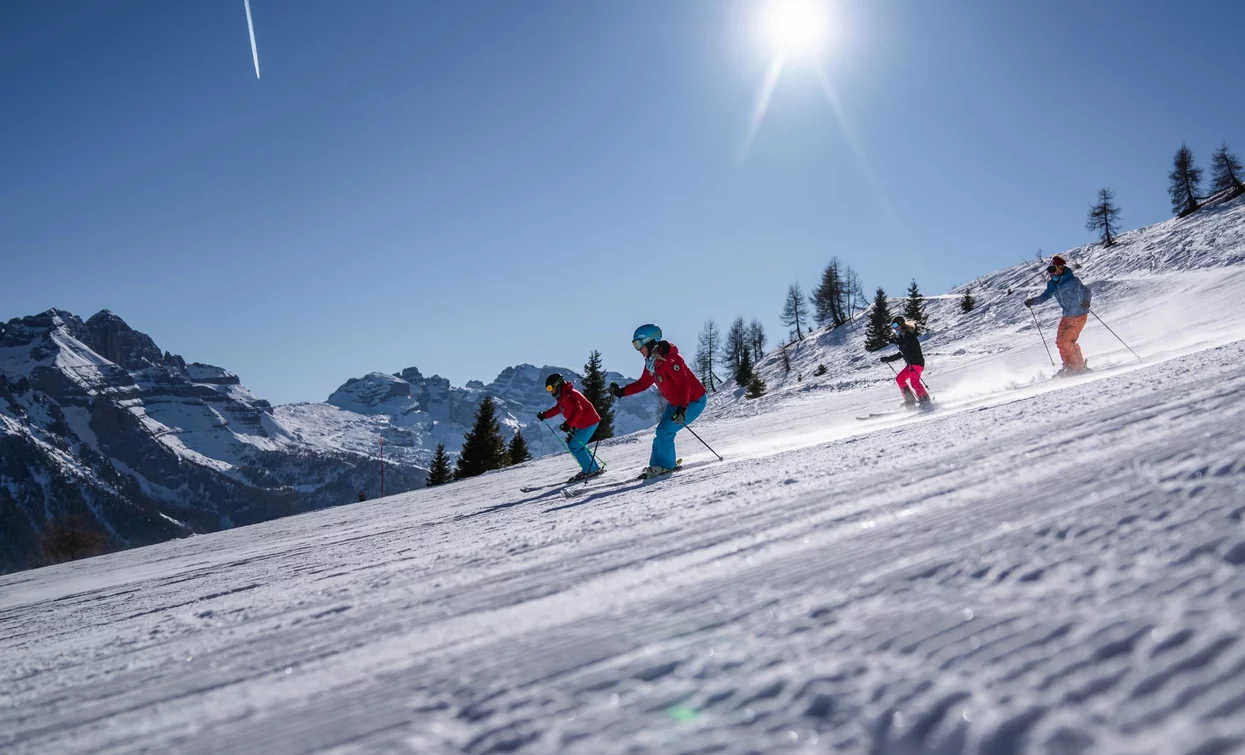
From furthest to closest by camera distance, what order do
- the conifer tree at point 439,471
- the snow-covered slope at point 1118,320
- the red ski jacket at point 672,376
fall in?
1. the conifer tree at point 439,471
2. the snow-covered slope at point 1118,320
3. the red ski jacket at point 672,376

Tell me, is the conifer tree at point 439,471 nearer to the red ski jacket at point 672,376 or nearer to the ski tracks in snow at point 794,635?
the red ski jacket at point 672,376

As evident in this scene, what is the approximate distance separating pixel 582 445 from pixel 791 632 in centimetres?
847

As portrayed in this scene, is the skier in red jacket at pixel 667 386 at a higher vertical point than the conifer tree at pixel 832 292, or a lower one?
lower

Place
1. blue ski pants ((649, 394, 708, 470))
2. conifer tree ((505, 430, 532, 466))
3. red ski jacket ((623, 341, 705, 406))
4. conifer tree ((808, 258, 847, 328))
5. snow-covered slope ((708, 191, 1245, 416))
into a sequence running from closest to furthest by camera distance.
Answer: blue ski pants ((649, 394, 708, 470)), red ski jacket ((623, 341, 705, 406)), snow-covered slope ((708, 191, 1245, 416)), conifer tree ((505, 430, 532, 466)), conifer tree ((808, 258, 847, 328))

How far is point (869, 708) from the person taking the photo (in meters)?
0.92

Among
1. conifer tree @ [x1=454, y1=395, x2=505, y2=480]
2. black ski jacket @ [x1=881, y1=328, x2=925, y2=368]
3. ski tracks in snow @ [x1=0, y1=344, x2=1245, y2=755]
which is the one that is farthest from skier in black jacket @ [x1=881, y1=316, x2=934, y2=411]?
conifer tree @ [x1=454, y1=395, x2=505, y2=480]

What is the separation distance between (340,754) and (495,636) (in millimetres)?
502

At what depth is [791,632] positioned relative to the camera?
4.00ft

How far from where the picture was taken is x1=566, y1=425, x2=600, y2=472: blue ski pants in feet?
31.1

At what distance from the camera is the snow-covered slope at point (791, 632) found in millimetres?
890

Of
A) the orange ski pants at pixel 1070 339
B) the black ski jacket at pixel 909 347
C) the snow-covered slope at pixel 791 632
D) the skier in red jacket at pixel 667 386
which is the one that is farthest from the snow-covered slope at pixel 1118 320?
the snow-covered slope at pixel 791 632

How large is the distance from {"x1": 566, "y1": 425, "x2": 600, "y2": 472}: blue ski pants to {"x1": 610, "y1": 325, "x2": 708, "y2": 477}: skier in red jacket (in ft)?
8.28

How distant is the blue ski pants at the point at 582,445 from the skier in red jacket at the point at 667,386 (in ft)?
8.28

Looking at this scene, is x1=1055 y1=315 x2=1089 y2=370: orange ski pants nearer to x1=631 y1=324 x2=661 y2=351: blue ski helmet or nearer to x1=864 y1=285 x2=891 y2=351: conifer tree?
x1=631 y1=324 x2=661 y2=351: blue ski helmet
